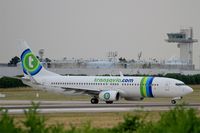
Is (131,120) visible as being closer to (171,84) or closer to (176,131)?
(176,131)

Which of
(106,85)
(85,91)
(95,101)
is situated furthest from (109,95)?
(85,91)

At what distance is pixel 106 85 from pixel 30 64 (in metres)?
10.1

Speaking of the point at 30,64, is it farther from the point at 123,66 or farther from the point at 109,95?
the point at 123,66

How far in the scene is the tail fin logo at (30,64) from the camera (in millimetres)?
71062

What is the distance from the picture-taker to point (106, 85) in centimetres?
6675

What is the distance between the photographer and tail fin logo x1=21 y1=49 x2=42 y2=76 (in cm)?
7106

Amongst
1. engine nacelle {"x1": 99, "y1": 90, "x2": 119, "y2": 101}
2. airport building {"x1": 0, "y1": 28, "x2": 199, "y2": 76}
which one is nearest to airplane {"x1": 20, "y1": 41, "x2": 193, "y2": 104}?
engine nacelle {"x1": 99, "y1": 90, "x2": 119, "y2": 101}

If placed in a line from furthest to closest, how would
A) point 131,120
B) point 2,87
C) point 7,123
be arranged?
point 2,87 < point 131,120 < point 7,123

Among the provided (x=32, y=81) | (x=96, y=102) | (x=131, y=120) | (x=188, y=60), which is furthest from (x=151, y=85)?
(x=188, y=60)

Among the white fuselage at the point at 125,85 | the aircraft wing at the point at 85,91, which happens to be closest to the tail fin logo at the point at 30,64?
the white fuselage at the point at 125,85

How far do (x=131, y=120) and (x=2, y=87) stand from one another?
93225 millimetres

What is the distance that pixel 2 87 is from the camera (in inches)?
4348

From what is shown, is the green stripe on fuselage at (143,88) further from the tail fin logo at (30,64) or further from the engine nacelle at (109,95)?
the tail fin logo at (30,64)

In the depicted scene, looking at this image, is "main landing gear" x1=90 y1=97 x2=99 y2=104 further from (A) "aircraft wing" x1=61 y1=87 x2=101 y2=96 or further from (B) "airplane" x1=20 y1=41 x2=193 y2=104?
(A) "aircraft wing" x1=61 y1=87 x2=101 y2=96
